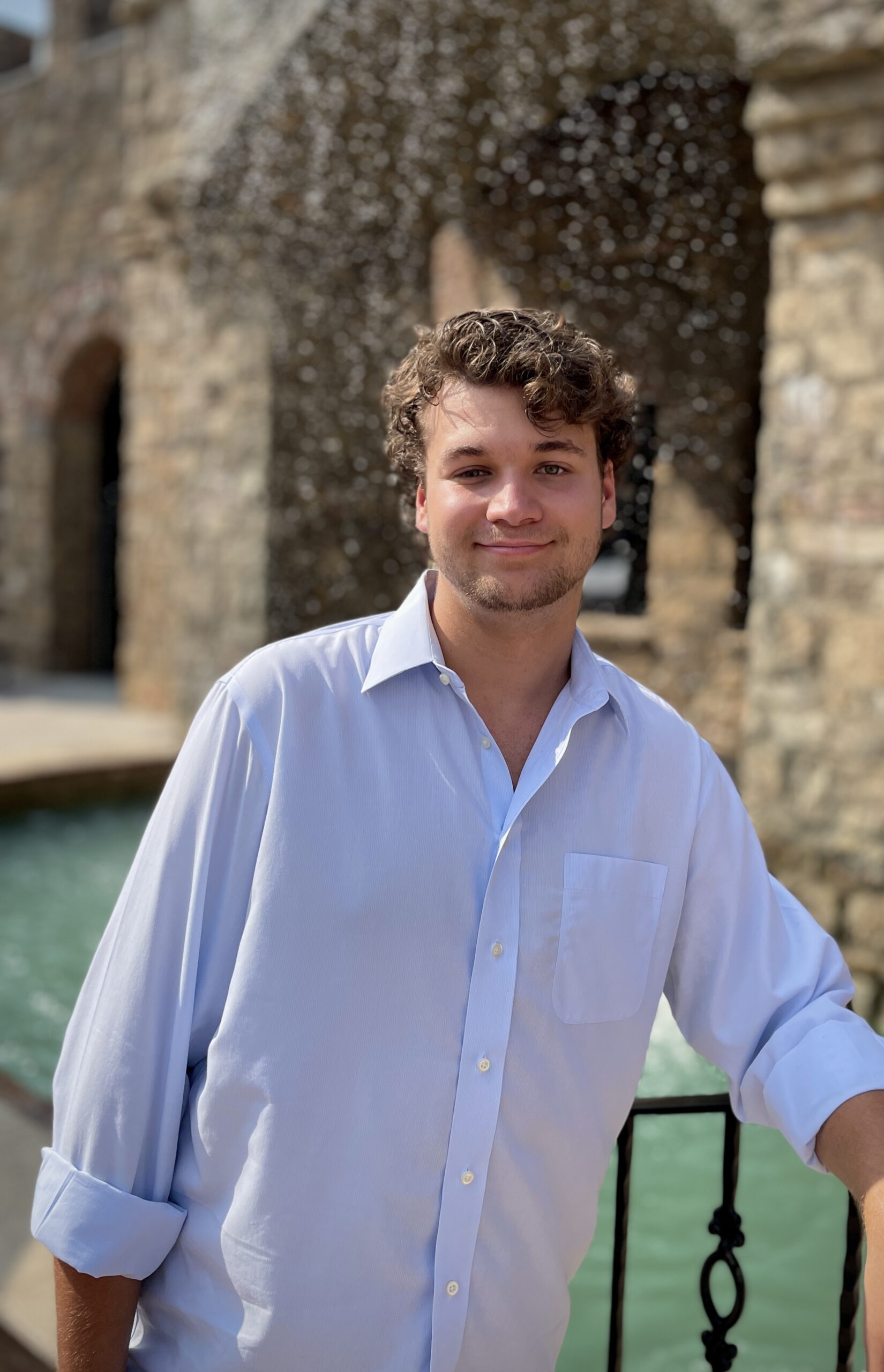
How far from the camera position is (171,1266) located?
3.67 feet

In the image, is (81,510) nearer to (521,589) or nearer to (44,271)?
(44,271)

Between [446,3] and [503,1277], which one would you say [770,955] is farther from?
[446,3]

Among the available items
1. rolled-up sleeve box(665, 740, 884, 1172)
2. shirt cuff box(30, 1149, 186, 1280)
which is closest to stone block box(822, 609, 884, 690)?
rolled-up sleeve box(665, 740, 884, 1172)

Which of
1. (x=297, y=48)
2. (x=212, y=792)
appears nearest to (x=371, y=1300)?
(x=212, y=792)

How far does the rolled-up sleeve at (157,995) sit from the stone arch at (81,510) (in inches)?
358

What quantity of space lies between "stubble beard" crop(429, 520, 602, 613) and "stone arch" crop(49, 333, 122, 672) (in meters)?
9.02

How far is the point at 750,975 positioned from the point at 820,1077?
0.40 feet

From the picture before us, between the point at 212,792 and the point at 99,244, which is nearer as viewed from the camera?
the point at 212,792

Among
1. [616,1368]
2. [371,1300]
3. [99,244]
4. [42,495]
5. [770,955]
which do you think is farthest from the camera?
[42,495]

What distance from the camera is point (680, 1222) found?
284 centimetres

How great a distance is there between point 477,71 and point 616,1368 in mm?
5763

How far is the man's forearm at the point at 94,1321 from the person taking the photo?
1080 mm

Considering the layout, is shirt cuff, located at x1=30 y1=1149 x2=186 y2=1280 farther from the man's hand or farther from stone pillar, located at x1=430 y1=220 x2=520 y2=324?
stone pillar, located at x1=430 y1=220 x2=520 y2=324

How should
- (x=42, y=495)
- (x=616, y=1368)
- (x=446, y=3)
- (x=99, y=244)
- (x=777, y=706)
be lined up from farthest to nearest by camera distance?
(x=42, y=495) → (x=99, y=244) → (x=446, y=3) → (x=777, y=706) → (x=616, y=1368)
